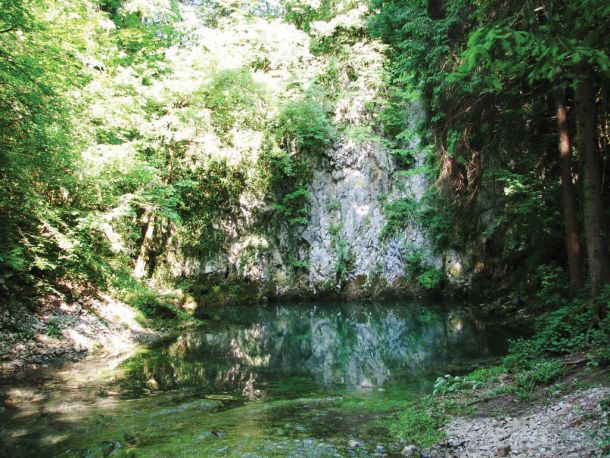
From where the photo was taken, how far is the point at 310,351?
1109 cm

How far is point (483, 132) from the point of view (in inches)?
342

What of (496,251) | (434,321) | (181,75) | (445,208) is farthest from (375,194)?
(181,75)

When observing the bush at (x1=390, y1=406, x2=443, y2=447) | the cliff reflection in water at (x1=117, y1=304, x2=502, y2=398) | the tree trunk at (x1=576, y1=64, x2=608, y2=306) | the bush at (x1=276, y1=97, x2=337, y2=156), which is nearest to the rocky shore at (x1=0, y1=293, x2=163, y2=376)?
the cliff reflection in water at (x1=117, y1=304, x2=502, y2=398)

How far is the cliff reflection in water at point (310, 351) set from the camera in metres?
8.35

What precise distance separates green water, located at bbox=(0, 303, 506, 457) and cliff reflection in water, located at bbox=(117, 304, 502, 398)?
0.03 metres

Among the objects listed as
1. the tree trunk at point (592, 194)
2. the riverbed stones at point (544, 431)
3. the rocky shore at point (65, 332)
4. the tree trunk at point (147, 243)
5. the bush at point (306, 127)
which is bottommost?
the riverbed stones at point (544, 431)

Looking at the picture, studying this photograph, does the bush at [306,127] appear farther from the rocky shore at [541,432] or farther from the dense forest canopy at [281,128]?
the rocky shore at [541,432]

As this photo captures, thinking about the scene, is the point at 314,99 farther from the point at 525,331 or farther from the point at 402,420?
the point at 402,420

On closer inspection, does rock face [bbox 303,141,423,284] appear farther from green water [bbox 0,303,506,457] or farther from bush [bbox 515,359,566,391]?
bush [bbox 515,359,566,391]

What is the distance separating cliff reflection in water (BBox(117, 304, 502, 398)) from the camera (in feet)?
27.4

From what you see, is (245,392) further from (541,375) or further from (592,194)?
(592,194)

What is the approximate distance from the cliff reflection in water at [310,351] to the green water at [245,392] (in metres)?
0.03

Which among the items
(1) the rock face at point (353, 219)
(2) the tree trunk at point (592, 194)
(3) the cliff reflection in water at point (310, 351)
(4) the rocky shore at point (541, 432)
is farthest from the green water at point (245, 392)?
(1) the rock face at point (353, 219)

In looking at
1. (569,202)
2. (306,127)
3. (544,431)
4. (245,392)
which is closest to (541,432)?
(544,431)
